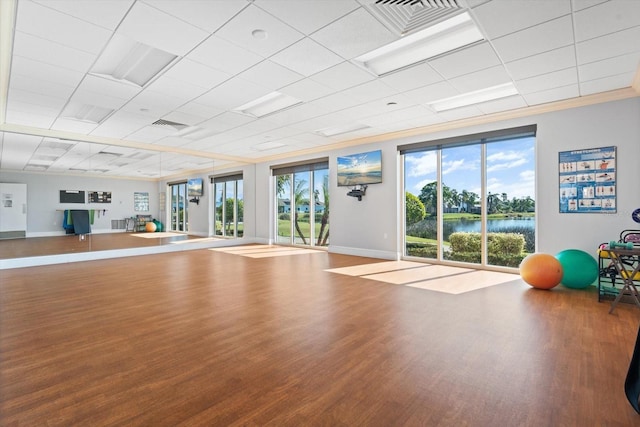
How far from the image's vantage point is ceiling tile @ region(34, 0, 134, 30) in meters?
2.60

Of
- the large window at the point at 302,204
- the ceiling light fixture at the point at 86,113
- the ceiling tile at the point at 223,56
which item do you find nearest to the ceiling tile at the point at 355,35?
the ceiling tile at the point at 223,56

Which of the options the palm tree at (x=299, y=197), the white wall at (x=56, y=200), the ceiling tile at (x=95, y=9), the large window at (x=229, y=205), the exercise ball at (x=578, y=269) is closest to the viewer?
the ceiling tile at (x=95, y=9)

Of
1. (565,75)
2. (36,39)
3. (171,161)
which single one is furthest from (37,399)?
(171,161)

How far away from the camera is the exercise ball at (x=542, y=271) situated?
4527 millimetres

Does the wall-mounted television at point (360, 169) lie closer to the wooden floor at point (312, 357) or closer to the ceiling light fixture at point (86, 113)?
the wooden floor at point (312, 357)

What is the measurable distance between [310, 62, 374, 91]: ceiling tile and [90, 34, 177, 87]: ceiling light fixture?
72.3 inches

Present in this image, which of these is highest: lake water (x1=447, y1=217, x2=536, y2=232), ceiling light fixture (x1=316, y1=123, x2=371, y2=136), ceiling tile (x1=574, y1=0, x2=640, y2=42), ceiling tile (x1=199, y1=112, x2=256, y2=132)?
ceiling light fixture (x1=316, y1=123, x2=371, y2=136)

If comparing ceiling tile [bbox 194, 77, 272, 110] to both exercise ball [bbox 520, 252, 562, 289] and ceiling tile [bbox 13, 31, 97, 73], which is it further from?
exercise ball [bbox 520, 252, 562, 289]

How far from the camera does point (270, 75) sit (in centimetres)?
405

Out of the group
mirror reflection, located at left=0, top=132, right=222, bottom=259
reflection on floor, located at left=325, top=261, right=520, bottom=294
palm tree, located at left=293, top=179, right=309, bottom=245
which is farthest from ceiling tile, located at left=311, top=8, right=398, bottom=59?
mirror reflection, located at left=0, top=132, right=222, bottom=259

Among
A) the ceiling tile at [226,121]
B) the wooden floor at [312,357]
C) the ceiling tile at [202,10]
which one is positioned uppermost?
the ceiling tile at [226,121]

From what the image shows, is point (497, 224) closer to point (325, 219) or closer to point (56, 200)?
point (325, 219)

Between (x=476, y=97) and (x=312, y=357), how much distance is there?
4.91m

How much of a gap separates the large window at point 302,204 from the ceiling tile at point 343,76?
4.59 m
